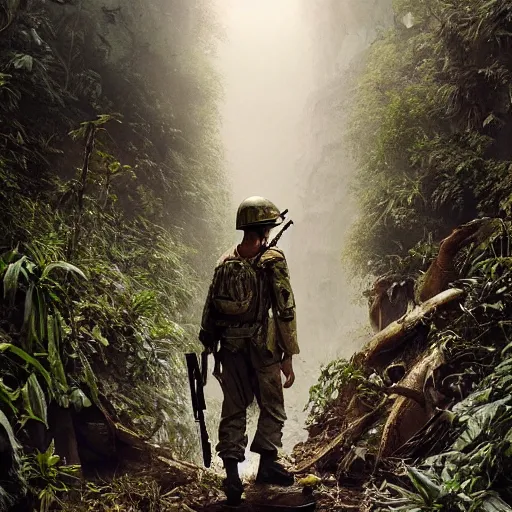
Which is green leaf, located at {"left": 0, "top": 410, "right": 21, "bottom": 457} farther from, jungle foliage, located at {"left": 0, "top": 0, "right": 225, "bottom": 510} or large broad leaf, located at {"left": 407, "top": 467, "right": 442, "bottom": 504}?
large broad leaf, located at {"left": 407, "top": 467, "right": 442, "bottom": 504}

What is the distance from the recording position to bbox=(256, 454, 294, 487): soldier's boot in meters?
3.65

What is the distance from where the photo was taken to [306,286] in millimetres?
35406

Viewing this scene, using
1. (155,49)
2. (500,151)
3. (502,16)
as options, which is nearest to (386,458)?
(500,151)

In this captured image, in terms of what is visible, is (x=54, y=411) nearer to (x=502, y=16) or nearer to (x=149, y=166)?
(x=149, y=166)

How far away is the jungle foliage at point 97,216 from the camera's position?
3146 mm

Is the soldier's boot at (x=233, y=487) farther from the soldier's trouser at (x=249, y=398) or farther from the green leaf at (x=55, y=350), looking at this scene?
the green leaf at (x=55, y=350)

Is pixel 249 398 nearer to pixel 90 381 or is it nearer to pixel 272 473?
pixel 272 473

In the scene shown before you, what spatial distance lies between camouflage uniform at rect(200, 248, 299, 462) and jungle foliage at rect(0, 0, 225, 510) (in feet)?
3.24

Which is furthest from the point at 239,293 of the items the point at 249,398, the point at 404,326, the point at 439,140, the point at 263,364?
the point at 439,140

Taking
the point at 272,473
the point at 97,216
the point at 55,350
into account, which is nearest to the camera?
the point at 55,350

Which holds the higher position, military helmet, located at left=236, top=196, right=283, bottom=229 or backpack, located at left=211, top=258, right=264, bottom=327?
military helmet, located at left=236, top=196, right=283, bottom=229

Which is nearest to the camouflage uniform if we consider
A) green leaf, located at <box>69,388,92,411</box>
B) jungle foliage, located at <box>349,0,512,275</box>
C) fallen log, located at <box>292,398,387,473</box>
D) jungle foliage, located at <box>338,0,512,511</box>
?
fallen log, located at <box>292,398,387,473</box>

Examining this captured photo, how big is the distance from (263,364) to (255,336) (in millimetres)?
230

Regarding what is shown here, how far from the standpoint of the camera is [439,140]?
6.90 meters
